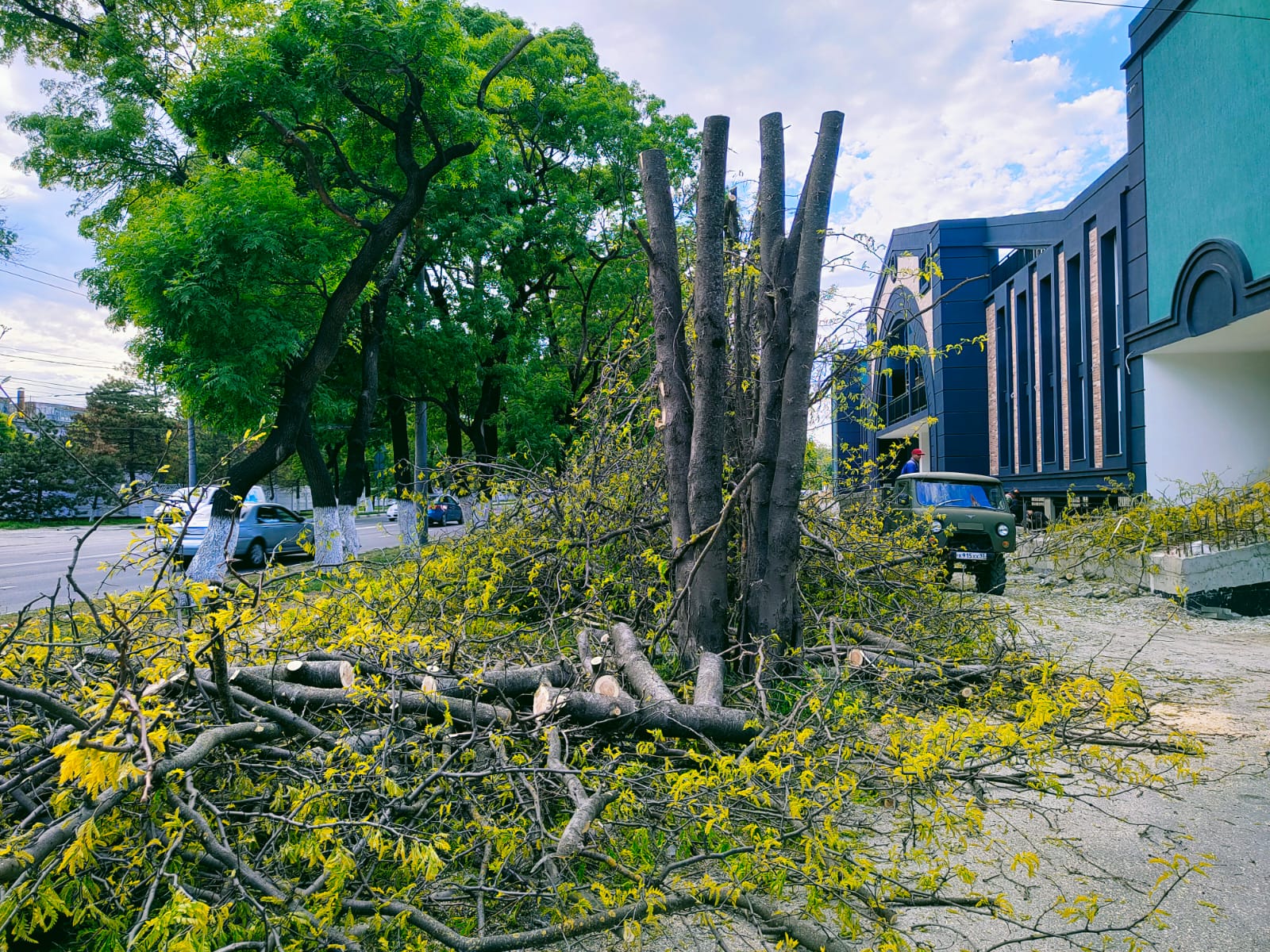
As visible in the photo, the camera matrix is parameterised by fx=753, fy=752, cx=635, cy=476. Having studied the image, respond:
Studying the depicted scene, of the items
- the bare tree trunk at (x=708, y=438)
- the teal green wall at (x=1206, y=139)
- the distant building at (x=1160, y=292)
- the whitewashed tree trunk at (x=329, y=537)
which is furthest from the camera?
the whitewashed tree trunk at (x=329, y=537)

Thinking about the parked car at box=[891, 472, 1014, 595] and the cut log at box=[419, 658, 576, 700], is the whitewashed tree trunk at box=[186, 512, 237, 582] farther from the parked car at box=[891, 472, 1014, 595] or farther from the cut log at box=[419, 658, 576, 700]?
the parked car at box=[891, 472, 1014, 595]

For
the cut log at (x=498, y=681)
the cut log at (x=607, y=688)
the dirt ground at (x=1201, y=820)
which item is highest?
the cut log at (x=498, y=681)

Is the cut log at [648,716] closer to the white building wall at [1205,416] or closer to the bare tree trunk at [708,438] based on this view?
the bare tree trunk at [708,438]

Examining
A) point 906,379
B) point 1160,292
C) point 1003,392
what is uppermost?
point 906,379

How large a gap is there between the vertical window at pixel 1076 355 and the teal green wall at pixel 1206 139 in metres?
4.74

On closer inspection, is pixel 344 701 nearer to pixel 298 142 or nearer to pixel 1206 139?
pixel 298 142

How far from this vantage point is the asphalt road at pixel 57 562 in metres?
9.89

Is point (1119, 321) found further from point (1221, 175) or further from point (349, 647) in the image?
point (349, 647)

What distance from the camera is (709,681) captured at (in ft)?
13.9

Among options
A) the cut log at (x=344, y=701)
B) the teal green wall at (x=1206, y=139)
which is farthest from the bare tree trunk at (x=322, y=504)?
Answer: the teal green wall at (x=1206, y=139)

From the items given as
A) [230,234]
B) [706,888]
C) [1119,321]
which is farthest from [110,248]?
[1119,321]

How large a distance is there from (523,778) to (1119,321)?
736 inches

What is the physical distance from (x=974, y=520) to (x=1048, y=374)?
47.0 ft

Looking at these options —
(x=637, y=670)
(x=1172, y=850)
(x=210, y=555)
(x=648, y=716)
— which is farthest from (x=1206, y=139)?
(x=210, y=555)
